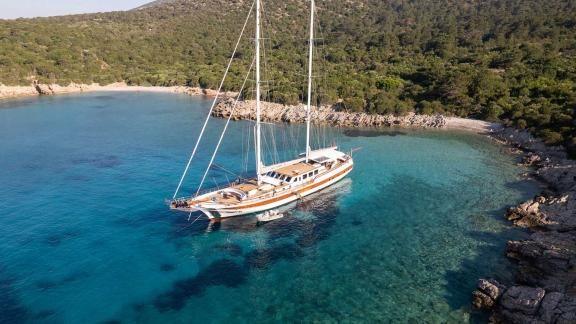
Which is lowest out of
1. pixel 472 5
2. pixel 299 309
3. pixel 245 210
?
pixel 299 309

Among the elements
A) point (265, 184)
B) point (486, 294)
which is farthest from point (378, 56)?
point (486, 294)

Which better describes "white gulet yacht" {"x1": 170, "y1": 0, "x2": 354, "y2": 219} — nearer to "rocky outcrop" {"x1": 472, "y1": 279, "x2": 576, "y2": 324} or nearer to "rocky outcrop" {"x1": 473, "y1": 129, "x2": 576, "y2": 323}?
"rocky outcrop" {"x1": 473, "y1": 129, "x2": 576, "y2": 323}

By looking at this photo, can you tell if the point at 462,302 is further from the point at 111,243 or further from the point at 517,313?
the point at 111,243

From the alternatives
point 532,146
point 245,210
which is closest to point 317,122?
point 532,146

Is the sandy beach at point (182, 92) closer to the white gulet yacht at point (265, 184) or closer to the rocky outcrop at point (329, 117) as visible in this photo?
the rocky outcrop at point (329, 117)

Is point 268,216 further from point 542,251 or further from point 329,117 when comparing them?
point 329,117

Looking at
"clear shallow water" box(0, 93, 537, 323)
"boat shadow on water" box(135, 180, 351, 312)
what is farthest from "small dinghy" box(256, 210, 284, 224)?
"clear shallow water" box(0, 93, 537, 323)
